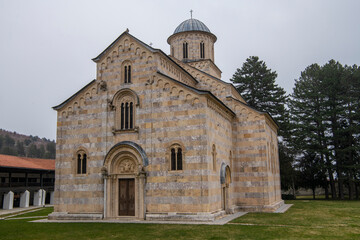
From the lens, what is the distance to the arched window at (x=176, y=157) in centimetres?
1881

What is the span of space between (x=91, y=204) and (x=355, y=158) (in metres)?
31.2

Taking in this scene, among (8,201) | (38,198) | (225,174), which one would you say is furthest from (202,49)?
(38,198)

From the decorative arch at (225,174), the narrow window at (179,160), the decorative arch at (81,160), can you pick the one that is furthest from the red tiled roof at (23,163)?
the decorative arch at (225,174)

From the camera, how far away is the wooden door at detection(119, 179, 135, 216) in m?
19.6

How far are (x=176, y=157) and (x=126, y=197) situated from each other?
4.16 metres

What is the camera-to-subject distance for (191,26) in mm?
31703

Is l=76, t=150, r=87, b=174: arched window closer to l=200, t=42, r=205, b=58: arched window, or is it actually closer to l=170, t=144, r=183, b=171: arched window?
l=170, t=144, r=183, b=171: arched window

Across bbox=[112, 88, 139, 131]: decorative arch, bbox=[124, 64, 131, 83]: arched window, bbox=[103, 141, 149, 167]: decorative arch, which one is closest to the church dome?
bbox=[124, 64, 131, 83]: arched window

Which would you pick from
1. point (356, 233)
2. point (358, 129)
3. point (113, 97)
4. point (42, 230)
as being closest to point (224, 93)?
point (113, 97)

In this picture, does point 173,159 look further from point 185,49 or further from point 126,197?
point 185,49

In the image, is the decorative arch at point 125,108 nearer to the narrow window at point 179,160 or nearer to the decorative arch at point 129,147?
the decorative arch at point 129,147

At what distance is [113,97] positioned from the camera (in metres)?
21.2

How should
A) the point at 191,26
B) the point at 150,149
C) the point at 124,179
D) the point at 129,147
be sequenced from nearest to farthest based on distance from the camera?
the point at 150,149 < the point at 129,147 < the point at 124,179 < the point at 191,26

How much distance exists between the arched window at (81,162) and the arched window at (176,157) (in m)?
6.31
